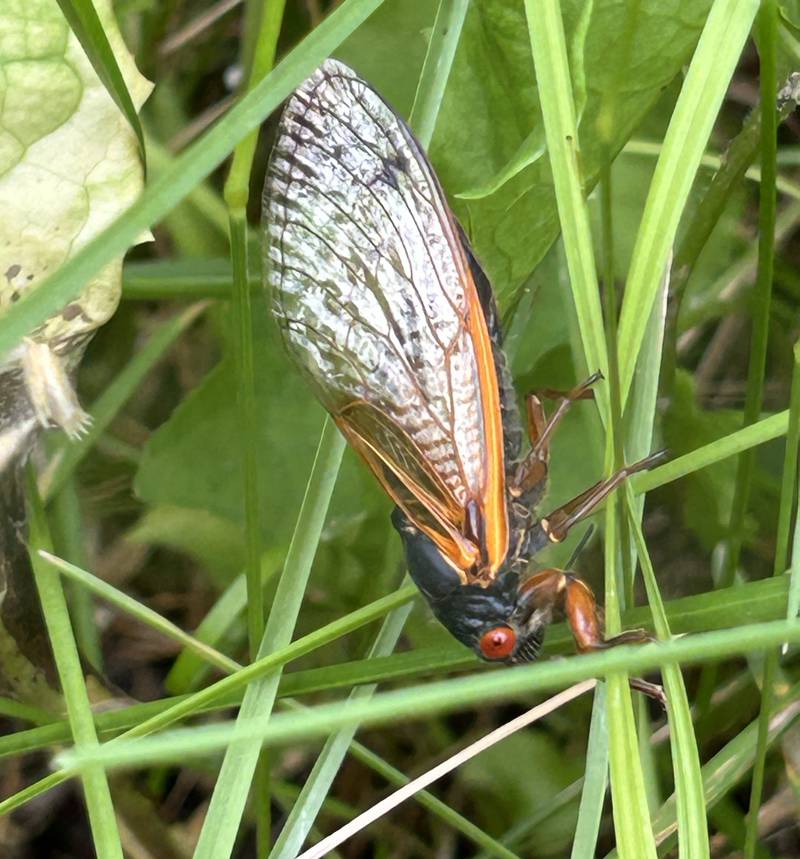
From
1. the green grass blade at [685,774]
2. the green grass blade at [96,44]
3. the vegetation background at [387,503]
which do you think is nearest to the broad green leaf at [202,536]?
the vegetation background at [387,503]

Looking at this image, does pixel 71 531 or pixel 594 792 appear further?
pixel 71 531

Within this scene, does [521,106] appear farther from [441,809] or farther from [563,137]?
[441,809]

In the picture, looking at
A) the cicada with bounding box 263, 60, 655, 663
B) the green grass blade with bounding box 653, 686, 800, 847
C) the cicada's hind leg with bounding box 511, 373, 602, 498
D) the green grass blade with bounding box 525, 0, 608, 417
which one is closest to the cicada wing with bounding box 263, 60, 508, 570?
the cicada with bounding box 263, 60, 655, 663

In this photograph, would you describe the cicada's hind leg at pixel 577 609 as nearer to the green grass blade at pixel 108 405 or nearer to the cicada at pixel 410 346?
the cicada at pixel 410 346

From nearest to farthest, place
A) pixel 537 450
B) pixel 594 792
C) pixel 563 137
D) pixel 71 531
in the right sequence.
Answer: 1. pixel 563 137
2. pixel 594 792
3. pixel 537 450
4. pixel 71 531

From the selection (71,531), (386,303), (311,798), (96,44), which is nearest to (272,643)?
(311,798)

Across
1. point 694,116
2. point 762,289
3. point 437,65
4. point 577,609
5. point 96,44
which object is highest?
point 96,44
